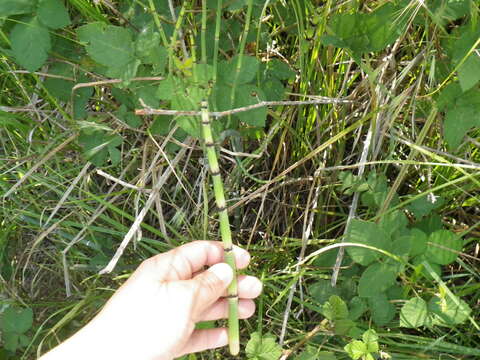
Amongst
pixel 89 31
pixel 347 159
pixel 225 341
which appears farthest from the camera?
pixel 347 159

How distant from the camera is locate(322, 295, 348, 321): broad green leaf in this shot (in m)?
1.26

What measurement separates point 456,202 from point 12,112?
1360mm

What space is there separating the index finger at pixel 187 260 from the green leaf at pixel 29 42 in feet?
1.84

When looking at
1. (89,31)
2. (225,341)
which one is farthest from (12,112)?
(225,341)

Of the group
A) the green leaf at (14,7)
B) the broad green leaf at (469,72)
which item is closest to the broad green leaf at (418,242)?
the broad green leaf at (469,72)

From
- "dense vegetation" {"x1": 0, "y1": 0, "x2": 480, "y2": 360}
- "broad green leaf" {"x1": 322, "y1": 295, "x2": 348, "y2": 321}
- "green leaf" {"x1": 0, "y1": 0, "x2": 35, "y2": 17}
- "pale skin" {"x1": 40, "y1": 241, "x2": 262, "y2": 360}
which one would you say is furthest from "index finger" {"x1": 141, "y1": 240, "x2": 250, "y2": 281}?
"green leaf" {"x1": 0, "y1": 0, "x2": 35, "y2": 17}

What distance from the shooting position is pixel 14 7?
3.96ft

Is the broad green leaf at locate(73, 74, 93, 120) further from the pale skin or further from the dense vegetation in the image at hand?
the pale skin

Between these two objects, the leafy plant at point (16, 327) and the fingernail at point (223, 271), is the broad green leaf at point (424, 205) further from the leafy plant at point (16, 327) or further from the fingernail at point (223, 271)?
the leafy plant at point (16, 327)

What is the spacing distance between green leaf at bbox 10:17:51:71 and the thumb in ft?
2.11

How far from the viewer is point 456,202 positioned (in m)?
1.45

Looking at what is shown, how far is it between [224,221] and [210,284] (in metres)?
0.16

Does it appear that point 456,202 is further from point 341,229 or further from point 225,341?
point 225,341

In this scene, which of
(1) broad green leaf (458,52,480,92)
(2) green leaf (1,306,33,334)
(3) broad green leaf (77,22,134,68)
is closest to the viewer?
(1) broad green leaf (458,52,480,92)
